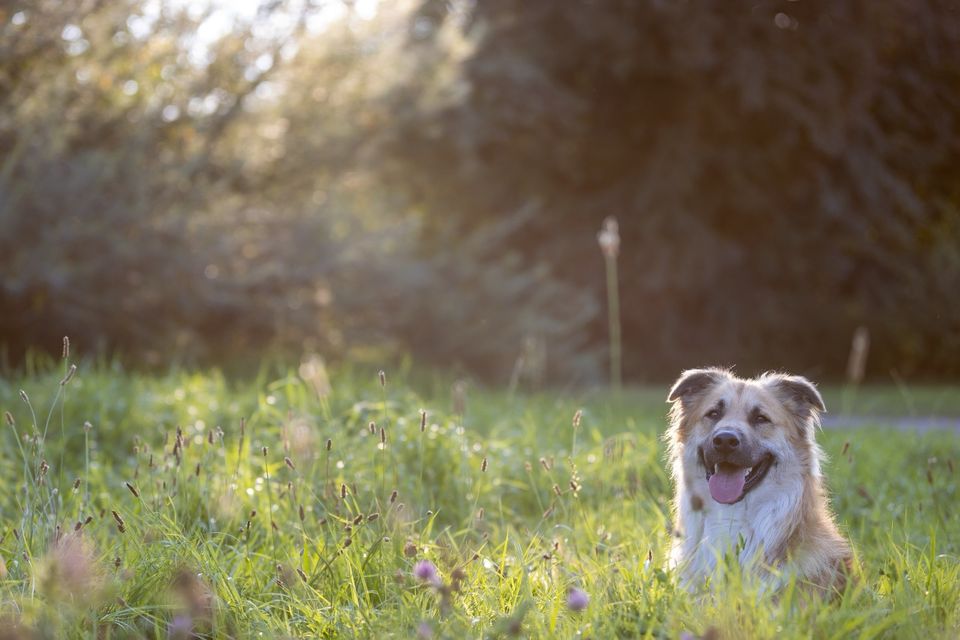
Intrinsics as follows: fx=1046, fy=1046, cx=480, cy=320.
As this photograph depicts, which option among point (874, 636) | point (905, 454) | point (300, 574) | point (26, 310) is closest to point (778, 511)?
point (874, 636)

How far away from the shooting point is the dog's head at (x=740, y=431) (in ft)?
14.8

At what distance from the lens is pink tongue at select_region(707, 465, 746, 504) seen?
14.7 ft

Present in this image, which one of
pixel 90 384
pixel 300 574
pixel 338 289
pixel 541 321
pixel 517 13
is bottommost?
pixel 541 321

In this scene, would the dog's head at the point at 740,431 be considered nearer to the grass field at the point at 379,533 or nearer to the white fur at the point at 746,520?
the white fur at the point at 746,520

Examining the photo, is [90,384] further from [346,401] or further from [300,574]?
[300,574]

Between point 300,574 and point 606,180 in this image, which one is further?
point 606,180

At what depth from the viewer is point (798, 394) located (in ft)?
16.0

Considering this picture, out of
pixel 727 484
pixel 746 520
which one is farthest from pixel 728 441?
pixel 746 520

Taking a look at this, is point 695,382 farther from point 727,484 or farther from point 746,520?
point 746,520

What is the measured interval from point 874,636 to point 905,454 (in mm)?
4793

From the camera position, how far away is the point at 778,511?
14.5 ft

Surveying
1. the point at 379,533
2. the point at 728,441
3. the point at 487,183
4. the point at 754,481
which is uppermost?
the point at 728,441

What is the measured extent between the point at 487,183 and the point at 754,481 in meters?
14.5

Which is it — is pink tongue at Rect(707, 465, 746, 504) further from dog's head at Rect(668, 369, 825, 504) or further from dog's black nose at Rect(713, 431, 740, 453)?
dog's black nose at Rect(713, 431, 740, 453)
